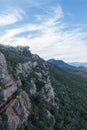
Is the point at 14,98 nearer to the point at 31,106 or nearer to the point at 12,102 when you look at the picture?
the point at 12,102

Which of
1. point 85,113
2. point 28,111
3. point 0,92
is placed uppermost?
point 0,92

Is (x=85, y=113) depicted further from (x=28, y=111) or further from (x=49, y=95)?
(x=28, y=111)

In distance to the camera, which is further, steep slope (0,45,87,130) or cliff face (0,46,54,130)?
steep slope (0,45,87,130)

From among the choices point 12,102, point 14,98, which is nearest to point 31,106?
point 14,98

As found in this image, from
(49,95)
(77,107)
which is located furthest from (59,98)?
(49,95)

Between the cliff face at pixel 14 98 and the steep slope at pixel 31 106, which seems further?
the steep slope at pixel 31 106

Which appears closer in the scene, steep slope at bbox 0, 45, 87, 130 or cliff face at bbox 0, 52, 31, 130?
cliff face at bbox 0, 52, 31, 130

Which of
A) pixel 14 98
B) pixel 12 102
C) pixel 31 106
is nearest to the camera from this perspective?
pixel 12 102

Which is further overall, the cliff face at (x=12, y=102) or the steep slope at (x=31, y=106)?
the steep slope at (x=31, y=106)

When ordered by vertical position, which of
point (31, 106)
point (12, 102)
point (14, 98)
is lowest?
point (31, 106)

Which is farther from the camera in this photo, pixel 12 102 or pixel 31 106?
pixel 31 106

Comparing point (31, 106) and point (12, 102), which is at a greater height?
point (12, 102)
